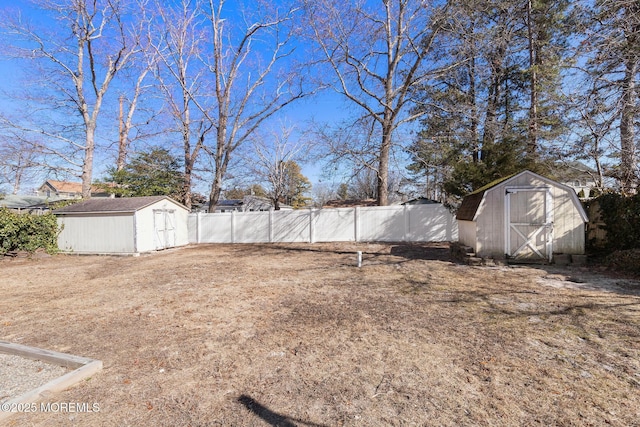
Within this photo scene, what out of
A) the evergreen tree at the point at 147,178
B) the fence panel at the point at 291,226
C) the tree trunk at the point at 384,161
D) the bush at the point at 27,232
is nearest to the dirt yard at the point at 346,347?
the bush at the point at 27,232

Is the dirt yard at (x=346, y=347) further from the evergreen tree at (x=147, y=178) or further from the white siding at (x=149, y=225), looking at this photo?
the evergreen tree at (x=147, y=178)

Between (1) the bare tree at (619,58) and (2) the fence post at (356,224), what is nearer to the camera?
(1) the bare tree at (619,58)

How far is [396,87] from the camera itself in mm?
14305

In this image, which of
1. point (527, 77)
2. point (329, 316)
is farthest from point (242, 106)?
point (329, 316)

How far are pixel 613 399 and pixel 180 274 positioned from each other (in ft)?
25.2

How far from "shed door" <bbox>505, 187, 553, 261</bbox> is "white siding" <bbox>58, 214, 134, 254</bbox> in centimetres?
1301

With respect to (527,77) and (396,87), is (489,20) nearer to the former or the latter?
(527,77)

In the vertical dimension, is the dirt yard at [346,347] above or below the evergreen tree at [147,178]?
below

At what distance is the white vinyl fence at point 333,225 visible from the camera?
520 inches

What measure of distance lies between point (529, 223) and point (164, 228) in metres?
13.6

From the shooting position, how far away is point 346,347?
10.4ft

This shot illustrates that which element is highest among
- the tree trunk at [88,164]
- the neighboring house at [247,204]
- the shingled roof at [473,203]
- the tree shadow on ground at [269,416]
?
the tree trunk at [88,164]

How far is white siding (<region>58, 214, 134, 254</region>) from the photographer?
460 inches

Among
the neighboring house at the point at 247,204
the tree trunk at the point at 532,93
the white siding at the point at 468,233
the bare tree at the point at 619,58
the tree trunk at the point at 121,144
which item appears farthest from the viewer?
the neighboring house at the point at 247,204
